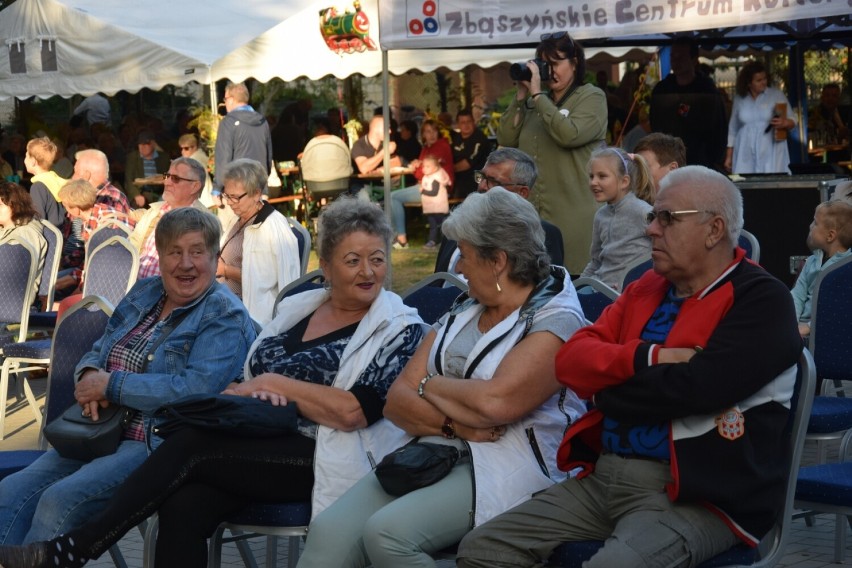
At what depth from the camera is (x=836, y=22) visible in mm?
11320

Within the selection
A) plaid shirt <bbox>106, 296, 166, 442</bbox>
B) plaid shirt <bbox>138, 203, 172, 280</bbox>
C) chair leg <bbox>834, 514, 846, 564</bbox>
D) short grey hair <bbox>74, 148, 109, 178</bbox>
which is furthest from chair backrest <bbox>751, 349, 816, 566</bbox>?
short grey hair <bbox>74, 148, 109, 178</bbox>

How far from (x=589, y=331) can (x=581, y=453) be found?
35cm

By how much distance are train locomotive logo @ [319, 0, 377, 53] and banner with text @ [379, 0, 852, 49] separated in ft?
18.1

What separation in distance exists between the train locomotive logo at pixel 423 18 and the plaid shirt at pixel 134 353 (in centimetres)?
434

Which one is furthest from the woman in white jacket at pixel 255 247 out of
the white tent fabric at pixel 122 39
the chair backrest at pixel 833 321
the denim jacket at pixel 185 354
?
the white tent fabric at pixel 122 39

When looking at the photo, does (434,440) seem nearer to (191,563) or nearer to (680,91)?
(191,563)

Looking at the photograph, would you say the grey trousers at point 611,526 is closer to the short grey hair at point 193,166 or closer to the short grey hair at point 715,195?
the short grey hair at point 715,195

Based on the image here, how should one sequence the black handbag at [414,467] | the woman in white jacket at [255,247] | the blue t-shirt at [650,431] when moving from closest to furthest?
the blue t-shirt at [650,431] < the black handbag at [414,467] < the woman in white jacket at [255,247]

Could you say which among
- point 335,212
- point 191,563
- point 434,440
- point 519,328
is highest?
point 335,212

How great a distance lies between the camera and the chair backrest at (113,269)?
24.3 ft

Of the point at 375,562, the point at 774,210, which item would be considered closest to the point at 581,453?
the point at 375,562

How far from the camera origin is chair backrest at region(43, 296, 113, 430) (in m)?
4.78

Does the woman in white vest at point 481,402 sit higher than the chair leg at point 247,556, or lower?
higher

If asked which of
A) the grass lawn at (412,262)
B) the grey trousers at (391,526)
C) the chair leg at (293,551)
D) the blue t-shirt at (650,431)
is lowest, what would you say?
the chair leg at (293,551)
